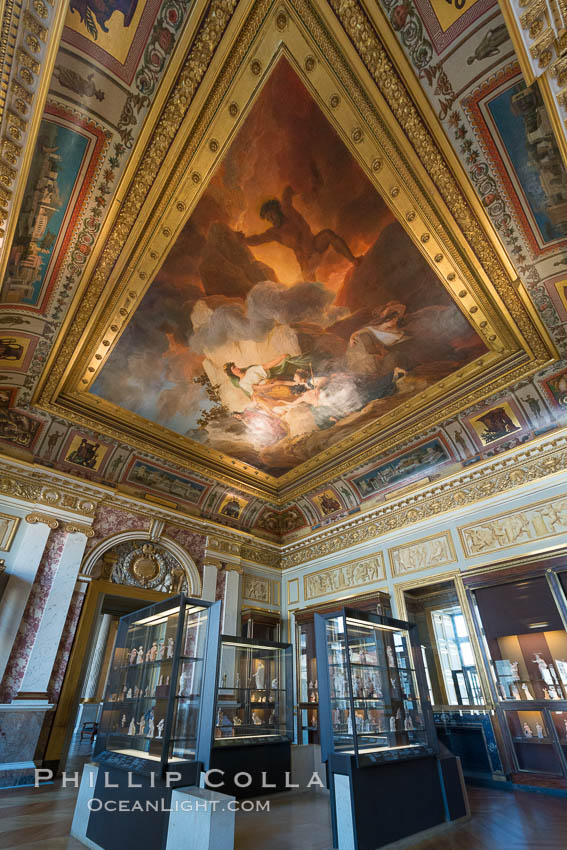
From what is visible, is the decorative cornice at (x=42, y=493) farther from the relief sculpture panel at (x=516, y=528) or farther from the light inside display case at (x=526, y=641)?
the light inside display case at (x=526, y=641)

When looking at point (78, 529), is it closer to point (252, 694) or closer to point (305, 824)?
point (252, 694)

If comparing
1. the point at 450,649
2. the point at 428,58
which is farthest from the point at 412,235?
the point at 450,649

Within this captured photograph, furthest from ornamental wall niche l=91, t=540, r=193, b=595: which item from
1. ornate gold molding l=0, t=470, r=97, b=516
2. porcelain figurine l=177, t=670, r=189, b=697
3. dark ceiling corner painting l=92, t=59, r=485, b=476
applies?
porcelain figurine l=177, t=670, r=189, b=697

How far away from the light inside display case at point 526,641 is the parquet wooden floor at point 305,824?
156cm

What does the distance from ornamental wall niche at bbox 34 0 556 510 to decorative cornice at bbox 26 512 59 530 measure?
2.31 meters

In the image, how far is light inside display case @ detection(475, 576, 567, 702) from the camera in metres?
7.67

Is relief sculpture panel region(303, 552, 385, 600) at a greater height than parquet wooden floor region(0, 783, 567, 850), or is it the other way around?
relief sculpture panel region(303, 552, 385, 600)

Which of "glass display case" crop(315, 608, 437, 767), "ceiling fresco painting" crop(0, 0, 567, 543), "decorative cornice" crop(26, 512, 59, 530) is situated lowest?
"glass display case" crop(315, 608, 437, 767)

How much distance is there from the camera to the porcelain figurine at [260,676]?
7.80 m

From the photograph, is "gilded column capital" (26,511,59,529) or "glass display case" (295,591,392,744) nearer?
"gilded column capital" (26,511,59,529)

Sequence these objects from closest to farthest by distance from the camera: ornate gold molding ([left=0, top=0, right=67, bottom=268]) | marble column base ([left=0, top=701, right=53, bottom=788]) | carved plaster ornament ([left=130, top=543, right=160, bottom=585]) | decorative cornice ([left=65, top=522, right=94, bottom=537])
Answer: ornate gold molding ([left=0, top=0, right=67, bottom=268]) → marble column base ([left=0, top=701, right=53, bottom=788]) → decorative cornice ([left=65, top=522, right=94, bottom=537]) → carved plaster ornament ([left=130, top=543, right=160, bottom=585])

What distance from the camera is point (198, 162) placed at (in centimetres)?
593

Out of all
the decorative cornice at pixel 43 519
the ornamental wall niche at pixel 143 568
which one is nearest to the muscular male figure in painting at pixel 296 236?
the decorative cornice at pixel 43 519

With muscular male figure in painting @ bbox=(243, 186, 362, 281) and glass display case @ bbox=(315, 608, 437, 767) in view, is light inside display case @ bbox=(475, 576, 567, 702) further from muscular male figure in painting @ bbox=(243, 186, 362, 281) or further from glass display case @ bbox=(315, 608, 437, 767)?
muscular male figure in painting @ bbox=(243, 186, 362, 281)
